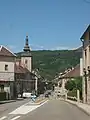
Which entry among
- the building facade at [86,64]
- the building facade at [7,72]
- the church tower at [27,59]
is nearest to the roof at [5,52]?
the building facade at [7,72]

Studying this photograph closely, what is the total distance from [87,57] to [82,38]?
166 inches

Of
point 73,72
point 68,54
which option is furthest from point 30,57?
point 73,72

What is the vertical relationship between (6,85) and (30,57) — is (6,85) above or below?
below

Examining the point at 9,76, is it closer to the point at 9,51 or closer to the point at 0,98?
the point at 9,51

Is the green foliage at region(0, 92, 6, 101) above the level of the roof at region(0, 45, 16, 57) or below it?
below

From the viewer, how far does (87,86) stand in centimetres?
4262

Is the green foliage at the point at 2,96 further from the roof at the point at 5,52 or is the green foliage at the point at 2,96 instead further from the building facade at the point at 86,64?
the building facade at the point at 86,64

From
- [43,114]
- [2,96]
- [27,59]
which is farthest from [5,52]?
[27,59]

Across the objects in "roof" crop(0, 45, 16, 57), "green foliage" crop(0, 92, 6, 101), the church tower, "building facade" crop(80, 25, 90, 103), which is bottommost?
"green foliage" crop(0, 92, 6, 101)

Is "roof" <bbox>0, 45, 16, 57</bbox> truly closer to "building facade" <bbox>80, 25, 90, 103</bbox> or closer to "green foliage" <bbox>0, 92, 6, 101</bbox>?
"green foliage" <bbox>0, 92, 6, 101</bbox>

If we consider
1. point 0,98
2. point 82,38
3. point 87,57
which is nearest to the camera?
point 87,57

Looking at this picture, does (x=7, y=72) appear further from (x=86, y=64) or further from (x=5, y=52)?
(x=86, y=64)

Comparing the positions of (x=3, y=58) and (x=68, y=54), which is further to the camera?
(x=68, y=54)

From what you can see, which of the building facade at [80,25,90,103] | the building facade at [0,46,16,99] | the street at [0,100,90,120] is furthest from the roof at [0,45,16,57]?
the street at [0,100,90,120]
